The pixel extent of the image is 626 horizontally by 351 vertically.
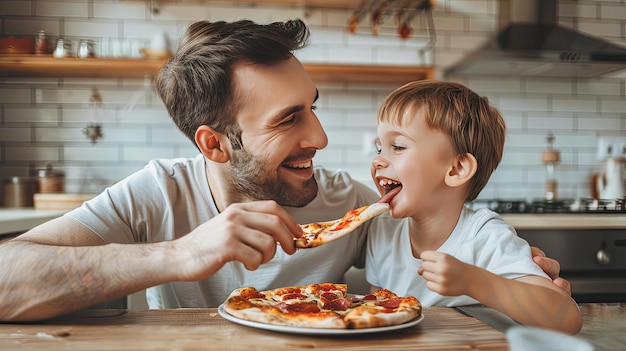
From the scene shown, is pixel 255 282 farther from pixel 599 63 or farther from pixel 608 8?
pixel 608 8

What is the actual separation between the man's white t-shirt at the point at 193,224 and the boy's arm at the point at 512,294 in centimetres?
62

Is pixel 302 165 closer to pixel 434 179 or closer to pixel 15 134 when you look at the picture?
pixel 434 179

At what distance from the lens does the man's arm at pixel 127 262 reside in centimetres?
107

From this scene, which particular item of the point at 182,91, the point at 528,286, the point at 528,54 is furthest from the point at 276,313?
the point at 528,54

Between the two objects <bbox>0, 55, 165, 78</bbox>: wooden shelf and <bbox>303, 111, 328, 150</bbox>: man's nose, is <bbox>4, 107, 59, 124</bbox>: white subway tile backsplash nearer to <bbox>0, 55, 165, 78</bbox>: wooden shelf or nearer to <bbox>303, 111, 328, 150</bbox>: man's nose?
<bbox>0, 55, 165, 78</bbox>: wooden shelf

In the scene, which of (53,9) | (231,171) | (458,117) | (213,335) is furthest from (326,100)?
(213,335)

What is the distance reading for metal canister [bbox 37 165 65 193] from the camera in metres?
3.20

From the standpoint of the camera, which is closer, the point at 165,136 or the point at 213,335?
the point at 213,335

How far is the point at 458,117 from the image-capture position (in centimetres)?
151

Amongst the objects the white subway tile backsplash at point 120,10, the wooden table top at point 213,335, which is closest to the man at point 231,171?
the wooden table top at point 213,335

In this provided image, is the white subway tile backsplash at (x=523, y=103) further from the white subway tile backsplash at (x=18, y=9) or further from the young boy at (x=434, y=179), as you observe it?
the white subway tile backsplash at (x=18, y=9)

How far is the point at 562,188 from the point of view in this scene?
3723 mm

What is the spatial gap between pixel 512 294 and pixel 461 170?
0.47m

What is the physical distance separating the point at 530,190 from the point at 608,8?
1243mm
